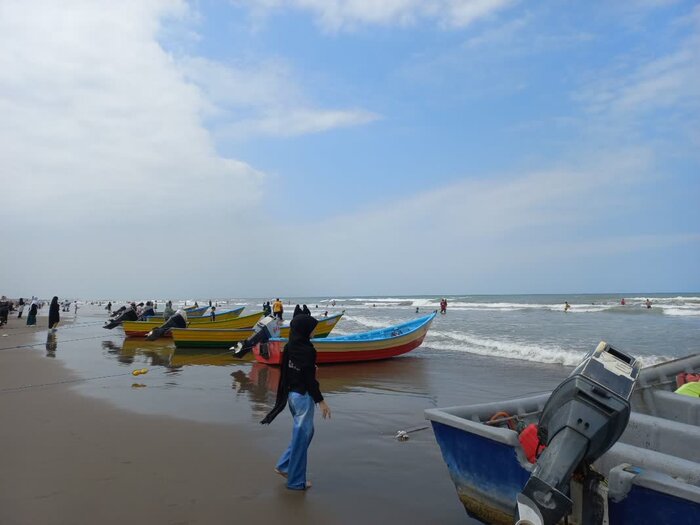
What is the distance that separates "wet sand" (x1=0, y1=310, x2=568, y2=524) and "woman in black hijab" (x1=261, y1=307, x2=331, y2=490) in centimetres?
21

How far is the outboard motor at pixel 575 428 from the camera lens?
250 cm

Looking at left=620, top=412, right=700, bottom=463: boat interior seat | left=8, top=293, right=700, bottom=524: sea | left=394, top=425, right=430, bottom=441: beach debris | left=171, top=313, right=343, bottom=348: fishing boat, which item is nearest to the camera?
left=620, top=412, right=700, bottom=463: boat interior seat

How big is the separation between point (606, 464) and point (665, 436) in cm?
104

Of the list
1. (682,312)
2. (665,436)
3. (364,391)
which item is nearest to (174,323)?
(364,391)

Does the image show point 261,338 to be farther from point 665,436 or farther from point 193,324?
point 665,436

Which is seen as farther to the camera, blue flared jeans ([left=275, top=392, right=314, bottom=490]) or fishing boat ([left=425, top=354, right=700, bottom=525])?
blue flared jeans ([left=275, top=392, right=314, bottom=490])

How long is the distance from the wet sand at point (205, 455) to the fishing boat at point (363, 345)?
236 cm

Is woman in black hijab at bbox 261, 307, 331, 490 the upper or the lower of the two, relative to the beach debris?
upper

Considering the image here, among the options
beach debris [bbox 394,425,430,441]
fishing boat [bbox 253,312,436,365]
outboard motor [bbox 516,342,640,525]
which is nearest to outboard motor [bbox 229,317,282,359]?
fishing boat [bbox 253,312,436,365]

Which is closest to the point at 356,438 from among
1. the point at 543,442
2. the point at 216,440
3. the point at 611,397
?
the point at 216,440

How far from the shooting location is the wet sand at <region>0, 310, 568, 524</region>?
406 cm

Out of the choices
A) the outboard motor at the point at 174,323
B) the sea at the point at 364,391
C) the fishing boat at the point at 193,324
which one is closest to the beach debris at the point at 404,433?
the sea at the point at 364,391

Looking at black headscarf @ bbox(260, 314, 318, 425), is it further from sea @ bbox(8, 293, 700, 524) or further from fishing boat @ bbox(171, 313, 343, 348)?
fishing boat @ bbox(171, 313, 343, 348)

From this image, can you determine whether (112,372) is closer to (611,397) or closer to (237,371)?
(237,371)
